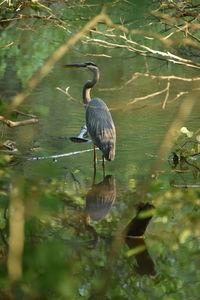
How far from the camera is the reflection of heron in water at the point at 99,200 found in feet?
18.8

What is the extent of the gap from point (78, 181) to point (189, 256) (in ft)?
8.27

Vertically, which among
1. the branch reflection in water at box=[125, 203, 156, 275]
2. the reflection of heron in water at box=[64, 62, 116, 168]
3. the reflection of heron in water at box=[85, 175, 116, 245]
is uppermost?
the branch reflection in water at box=[125, 203, 156, 275]

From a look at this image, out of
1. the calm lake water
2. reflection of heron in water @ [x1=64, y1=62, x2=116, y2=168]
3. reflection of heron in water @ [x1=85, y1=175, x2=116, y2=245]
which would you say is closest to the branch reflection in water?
the calm lake water

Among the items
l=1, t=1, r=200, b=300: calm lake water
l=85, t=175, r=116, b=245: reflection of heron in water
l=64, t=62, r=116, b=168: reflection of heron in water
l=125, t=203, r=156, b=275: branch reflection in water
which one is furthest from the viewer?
l=64, t=62, r=116, b=168: reflection of heron in water

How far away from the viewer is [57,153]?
802 cm

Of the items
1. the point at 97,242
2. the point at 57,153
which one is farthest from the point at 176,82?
the point at 97,242

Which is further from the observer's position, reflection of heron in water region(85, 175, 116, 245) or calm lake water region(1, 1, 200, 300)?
reflection of heron in water region(85, 175, 116, 245)

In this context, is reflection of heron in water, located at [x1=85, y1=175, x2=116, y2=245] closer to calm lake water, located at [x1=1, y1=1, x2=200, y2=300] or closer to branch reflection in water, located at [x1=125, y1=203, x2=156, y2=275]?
calm lake water, located at [x1=1, y1=1, x2=200, y2=300]

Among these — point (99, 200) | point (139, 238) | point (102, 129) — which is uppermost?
point (139, 238)

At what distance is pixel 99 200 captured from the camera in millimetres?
6457

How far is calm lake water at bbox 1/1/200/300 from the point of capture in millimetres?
2018

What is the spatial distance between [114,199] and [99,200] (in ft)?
0.63

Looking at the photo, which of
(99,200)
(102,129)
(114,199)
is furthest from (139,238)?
(102,129)

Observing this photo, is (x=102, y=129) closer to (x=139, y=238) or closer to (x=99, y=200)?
(x=99, y=200)
